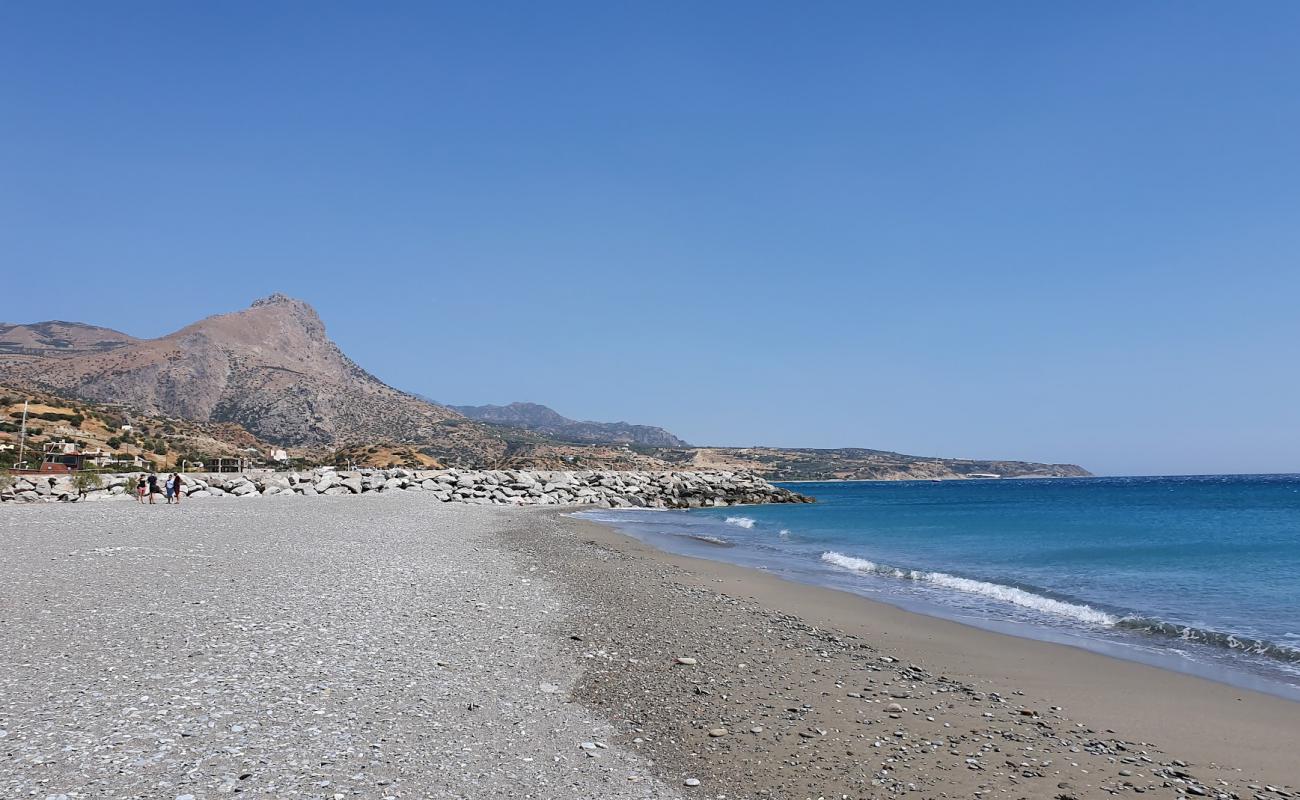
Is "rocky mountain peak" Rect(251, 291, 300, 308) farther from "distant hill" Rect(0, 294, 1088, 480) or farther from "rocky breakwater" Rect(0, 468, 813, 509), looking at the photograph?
"rocky breakwater" Rect(0, 468, 813, 509)

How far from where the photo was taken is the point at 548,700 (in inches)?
307

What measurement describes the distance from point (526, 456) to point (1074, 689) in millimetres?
93582

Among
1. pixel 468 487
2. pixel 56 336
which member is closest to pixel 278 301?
pixel 56 336

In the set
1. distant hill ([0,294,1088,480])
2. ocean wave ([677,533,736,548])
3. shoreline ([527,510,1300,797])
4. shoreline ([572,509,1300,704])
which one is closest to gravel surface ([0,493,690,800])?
shoreline ([527,510,1300,797])

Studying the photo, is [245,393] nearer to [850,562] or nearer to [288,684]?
[850,562]

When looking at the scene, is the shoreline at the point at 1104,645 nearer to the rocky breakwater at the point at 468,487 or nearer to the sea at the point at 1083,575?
the sea at the point at 1083,575

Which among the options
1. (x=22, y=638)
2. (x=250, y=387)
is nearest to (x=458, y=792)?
(x=22, y=638)

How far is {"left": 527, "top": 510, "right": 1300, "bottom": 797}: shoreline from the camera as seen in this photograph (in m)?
6.50

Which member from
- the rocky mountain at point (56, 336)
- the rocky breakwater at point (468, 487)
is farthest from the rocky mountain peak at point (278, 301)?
the rocky breakwater at point (468, 487)

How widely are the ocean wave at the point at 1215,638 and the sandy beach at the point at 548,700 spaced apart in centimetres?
292

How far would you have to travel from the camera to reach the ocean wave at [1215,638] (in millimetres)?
11992

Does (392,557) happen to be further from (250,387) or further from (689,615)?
(250,387)

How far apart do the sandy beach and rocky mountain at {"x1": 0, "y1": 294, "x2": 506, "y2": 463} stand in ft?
267

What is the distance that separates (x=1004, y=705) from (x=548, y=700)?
5.07 m
